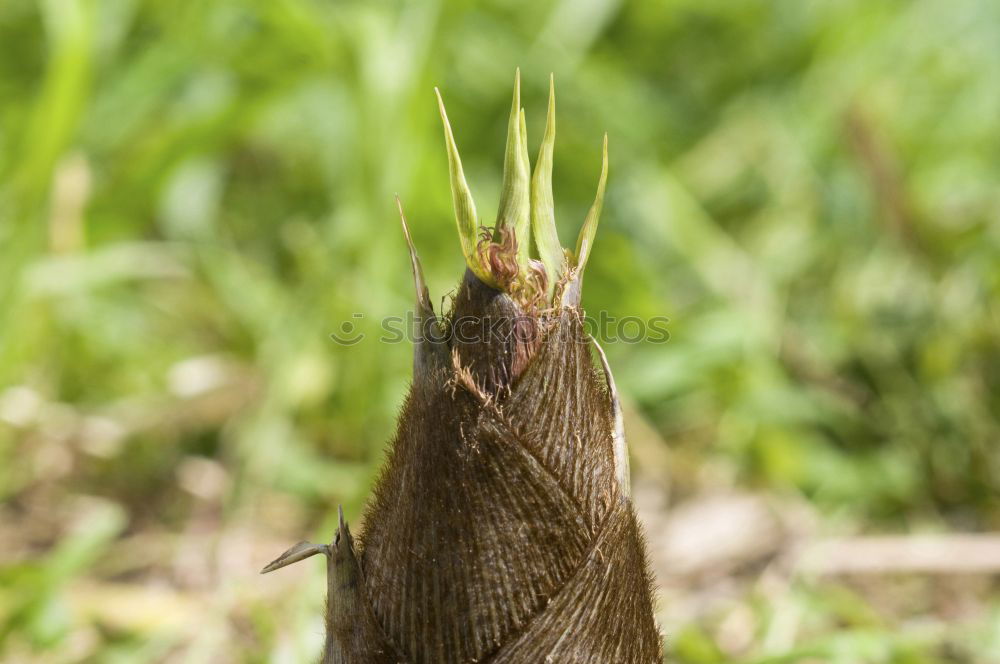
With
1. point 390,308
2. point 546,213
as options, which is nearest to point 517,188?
point 546,213

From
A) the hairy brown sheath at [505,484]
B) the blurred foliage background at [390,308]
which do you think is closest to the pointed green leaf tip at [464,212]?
the hairy brown sheath at [505,484]

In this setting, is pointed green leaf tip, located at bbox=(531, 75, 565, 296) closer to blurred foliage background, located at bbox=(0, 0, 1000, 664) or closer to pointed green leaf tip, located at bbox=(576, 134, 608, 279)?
pointed green leaf tip, located at bbox=(576, 134, 608, 279)

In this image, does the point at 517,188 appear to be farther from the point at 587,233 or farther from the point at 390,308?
the point at 390,308

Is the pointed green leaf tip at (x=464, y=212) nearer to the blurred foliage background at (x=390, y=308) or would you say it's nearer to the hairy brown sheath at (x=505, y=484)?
the hairy brown sheath at (x=505, y=484)

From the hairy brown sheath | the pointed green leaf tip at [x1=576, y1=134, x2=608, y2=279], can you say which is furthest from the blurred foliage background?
the pointed green leaf tip at [x1=576, y1=134, x2=608, y2=279]

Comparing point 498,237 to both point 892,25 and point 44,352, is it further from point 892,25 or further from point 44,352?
point 892,25

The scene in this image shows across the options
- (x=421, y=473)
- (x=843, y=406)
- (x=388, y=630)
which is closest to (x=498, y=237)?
(x=421, y=473)

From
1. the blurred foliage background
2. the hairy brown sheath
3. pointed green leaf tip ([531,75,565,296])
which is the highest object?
the blurred foliage background
